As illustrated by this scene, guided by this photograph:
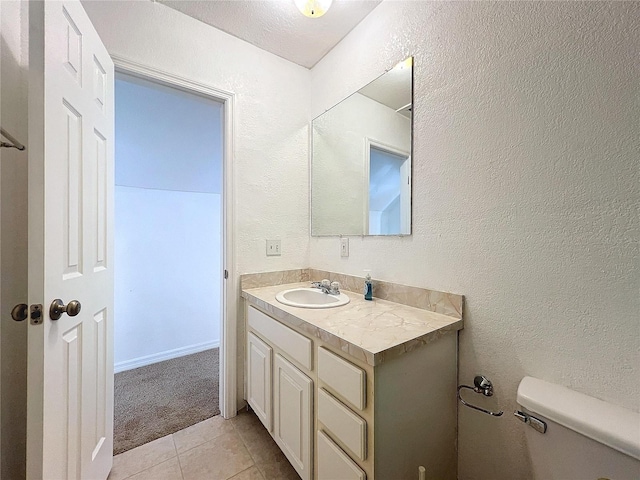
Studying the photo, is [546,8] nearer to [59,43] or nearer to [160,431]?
[59,43]

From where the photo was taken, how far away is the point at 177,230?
2.53m

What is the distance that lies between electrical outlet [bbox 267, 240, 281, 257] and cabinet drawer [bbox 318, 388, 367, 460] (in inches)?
38.8

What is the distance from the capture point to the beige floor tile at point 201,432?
1.43 meters

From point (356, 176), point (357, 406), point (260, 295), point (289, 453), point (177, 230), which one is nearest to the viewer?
point (357, 406)

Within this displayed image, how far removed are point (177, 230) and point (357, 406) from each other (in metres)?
2.35

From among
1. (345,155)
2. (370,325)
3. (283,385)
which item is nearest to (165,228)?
(345,155)

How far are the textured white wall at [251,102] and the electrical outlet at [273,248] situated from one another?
0.10 feet

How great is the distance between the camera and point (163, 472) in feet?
4.12

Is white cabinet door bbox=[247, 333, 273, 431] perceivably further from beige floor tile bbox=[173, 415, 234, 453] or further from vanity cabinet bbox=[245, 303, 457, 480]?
beige floor tile bbox=[173, 415, 234, 453]

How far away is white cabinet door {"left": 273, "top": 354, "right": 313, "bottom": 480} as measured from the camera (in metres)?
1.07

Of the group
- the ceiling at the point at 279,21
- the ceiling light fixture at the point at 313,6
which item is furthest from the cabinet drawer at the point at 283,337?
the ceiling at the point at 279,21

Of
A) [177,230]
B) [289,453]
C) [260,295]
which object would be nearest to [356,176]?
[260,295]

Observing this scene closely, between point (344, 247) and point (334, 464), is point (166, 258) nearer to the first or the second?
point (344, 247)

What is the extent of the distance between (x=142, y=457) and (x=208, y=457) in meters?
0.34
